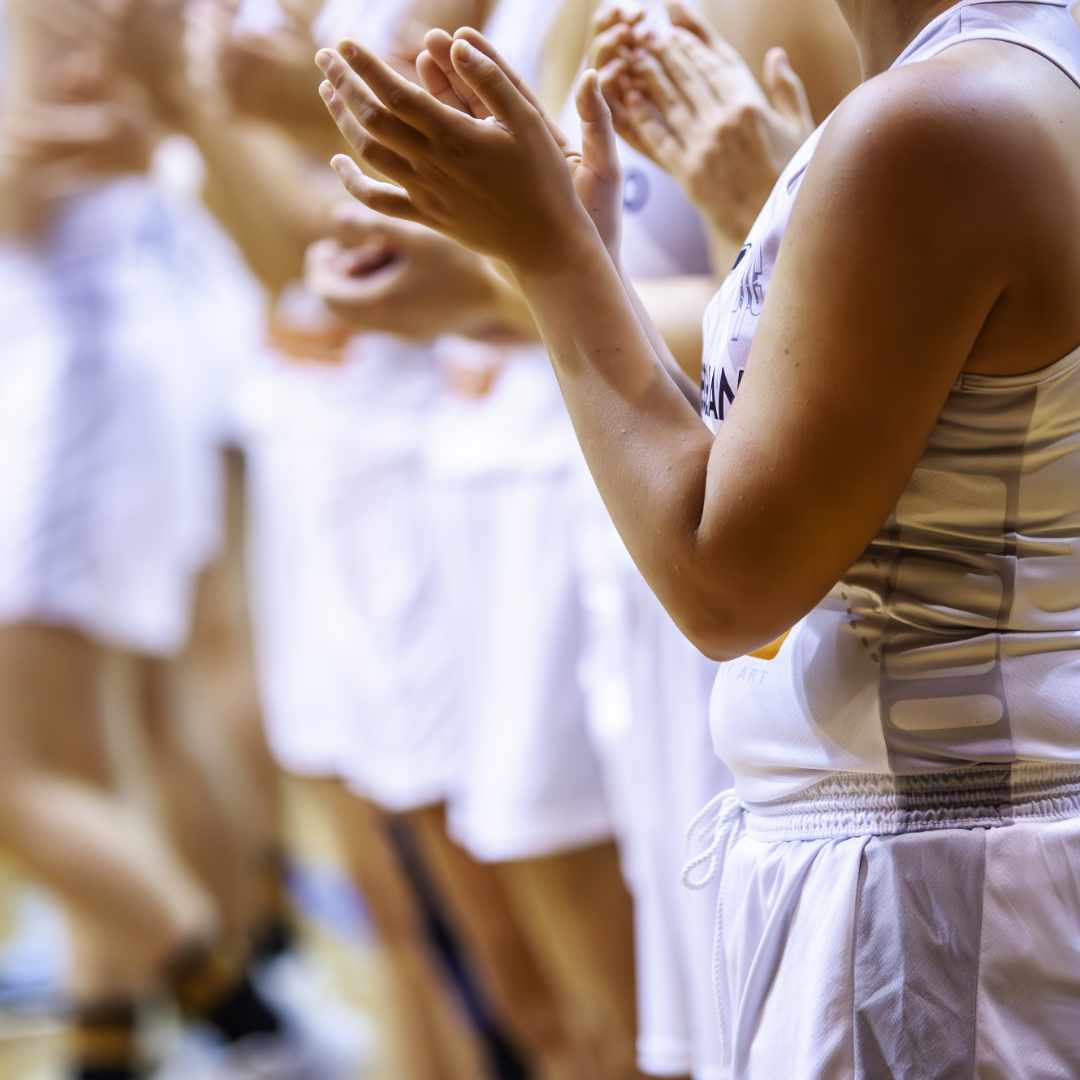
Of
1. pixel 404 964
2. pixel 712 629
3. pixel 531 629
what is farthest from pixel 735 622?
pixel 404 964

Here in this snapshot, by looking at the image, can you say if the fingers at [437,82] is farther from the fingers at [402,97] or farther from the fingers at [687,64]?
the fingers at [687,64]

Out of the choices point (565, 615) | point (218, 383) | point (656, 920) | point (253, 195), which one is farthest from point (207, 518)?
point (656, 920)

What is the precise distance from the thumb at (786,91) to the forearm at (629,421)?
0.31 m

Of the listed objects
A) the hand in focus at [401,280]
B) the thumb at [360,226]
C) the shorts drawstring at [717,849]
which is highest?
the thumb at [360,226]

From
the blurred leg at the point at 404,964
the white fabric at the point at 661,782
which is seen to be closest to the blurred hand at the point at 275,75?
the white fabric at the point at 661,782

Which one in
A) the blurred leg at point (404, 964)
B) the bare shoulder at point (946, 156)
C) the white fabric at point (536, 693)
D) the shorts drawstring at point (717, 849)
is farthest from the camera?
the blurred leg at point (404, 964)

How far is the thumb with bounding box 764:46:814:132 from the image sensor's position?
1.04 m

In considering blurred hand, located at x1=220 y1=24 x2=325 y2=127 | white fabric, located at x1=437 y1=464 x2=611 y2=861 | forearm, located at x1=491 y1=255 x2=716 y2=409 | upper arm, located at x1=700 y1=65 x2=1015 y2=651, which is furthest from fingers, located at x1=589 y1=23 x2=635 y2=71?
white fabric, located at x1=437 y1=464 x2=611 y2=861

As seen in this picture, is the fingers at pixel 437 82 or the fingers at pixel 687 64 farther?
the fingers at pixel 687 64

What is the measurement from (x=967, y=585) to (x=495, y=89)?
0.31 metres

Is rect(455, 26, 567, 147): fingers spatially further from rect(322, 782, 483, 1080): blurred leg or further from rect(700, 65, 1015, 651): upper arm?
rect(322, 782, 483, 1080): blurred leg

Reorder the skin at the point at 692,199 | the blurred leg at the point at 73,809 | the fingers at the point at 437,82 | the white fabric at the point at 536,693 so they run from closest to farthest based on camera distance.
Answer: the fingers at the point at 437,82 → the skin at the point at 692,199 → the white fabric at the point at 536,693 → the blurred leg at the point at 73,809

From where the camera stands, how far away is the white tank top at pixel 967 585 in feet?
2.42

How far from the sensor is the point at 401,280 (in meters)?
1.36
